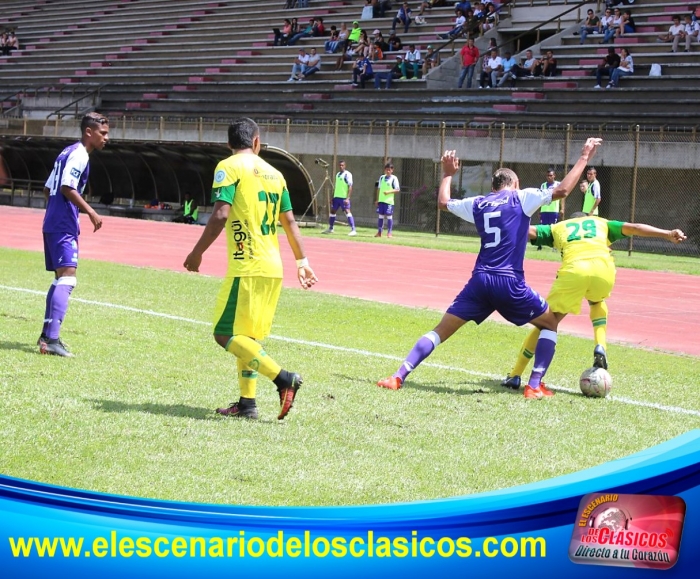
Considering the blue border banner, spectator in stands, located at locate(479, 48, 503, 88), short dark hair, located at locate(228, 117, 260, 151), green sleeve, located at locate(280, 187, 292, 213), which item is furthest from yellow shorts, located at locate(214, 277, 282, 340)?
spectator in stands, located at locate(479, 48, 503, 88)

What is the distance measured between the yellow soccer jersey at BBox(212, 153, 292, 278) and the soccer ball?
2.84m

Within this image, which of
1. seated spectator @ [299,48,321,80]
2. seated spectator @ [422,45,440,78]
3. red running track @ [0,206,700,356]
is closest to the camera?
red running track @ [0,206,700,356]

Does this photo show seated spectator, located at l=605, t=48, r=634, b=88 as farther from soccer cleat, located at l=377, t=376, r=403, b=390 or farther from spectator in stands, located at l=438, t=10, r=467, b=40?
soccer cleat, located at l=377, t=376, r=403, b=390

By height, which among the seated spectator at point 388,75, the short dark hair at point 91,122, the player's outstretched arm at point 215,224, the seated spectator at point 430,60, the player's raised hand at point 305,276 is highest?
the seated spectator at point 430,60

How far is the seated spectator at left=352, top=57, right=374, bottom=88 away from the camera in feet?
126

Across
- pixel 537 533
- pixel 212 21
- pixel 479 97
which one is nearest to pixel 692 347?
pixel 537 533

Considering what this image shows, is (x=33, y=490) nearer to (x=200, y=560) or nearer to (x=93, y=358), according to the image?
(x=200, y=560)

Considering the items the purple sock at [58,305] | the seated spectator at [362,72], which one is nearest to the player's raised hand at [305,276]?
the purple sock at [58,305]

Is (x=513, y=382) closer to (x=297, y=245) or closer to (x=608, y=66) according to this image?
(x=297, y=245)

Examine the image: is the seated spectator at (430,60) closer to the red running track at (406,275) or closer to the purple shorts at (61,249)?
the red running track at (406,275)

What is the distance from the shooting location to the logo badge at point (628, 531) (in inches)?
63.9

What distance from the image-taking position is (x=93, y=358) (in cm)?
873

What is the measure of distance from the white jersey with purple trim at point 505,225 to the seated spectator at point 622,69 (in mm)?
25361

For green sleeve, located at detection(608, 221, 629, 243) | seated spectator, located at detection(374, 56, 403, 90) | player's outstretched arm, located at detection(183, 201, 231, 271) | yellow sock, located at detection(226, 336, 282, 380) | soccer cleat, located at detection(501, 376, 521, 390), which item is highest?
seated spectator, located at detection(374, 56, 403, 90)
